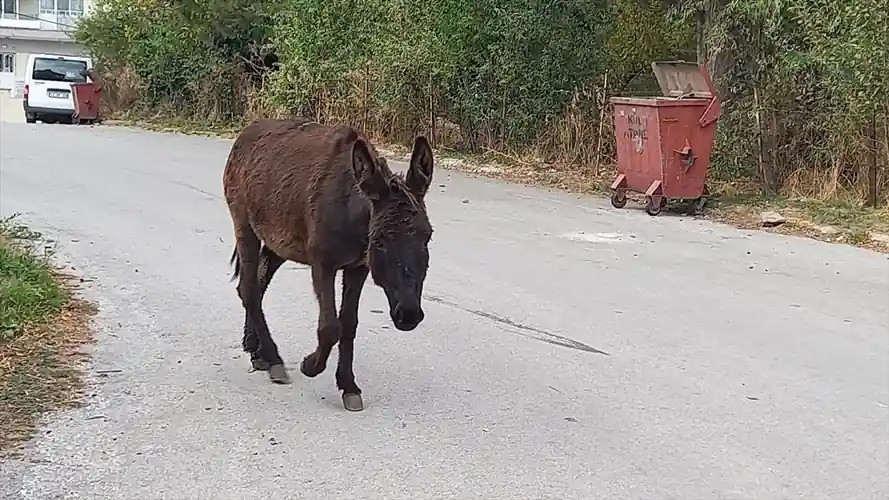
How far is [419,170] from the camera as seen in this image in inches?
221

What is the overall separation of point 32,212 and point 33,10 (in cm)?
6178

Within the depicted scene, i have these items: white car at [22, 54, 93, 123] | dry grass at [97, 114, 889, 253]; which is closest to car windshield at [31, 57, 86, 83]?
white car at [22, 54, 93, 123]

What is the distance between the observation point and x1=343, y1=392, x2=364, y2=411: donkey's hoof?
20.3ft

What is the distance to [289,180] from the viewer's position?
626cm

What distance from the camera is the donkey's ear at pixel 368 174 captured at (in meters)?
5.47

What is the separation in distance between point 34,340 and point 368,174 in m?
2.97

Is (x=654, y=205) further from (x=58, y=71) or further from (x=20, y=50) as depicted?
(x=20, y=50)

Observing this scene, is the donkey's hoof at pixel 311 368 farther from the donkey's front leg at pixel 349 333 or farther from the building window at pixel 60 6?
the building window at pixel 60 6

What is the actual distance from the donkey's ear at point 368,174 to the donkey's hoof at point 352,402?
124cm

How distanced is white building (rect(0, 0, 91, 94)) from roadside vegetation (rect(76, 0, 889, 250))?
134ft

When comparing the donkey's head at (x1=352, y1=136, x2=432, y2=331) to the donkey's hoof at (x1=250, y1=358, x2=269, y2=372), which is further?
the donkey's hoof at (x1=250, y1=358, x2=269, y2=372)

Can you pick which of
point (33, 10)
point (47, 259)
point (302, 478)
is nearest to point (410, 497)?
point (302, 478)

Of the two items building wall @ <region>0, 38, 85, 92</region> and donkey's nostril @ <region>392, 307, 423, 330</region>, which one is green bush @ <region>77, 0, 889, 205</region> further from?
building wall @ <region>0, 38, 85, 92</region>

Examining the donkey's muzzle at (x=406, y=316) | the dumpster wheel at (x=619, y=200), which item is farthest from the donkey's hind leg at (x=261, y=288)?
the dumpster wheel at (x=619, y=200)
